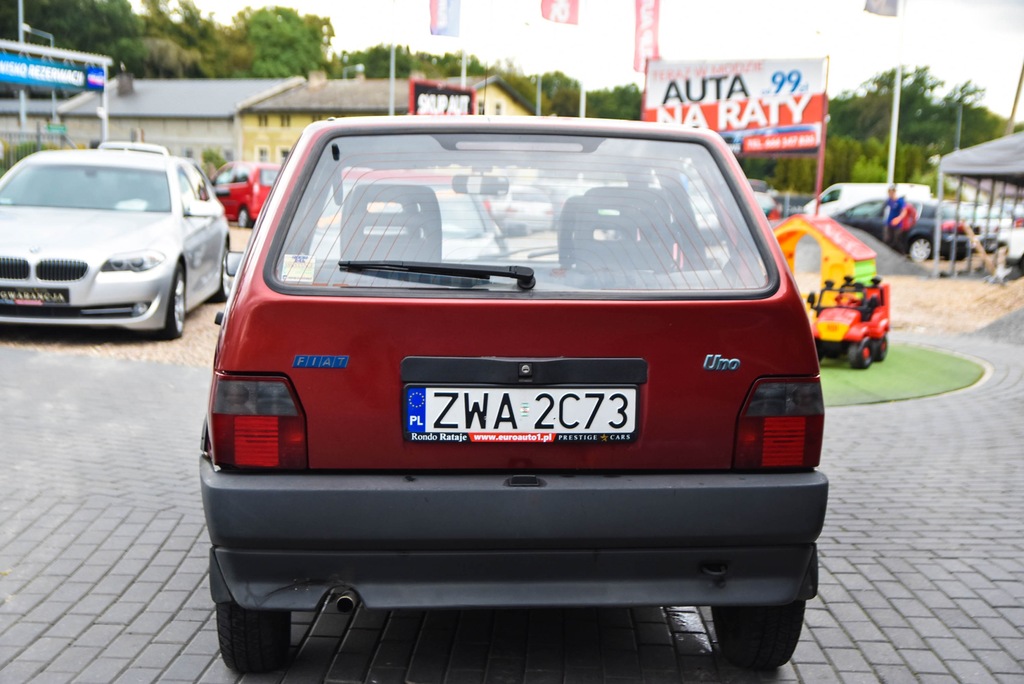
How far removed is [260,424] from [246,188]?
2773 centimetres

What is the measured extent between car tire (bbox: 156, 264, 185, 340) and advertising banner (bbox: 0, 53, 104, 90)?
19454mm

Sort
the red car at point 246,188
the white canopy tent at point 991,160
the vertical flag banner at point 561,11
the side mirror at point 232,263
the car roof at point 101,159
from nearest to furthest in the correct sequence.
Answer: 1. the side mirror at point 232,263
2. the car roof at point 101,159
3. the white canopy tent at point 991,160
4. the vertical flag banner at point 561,11
5. the red car at point 246,188

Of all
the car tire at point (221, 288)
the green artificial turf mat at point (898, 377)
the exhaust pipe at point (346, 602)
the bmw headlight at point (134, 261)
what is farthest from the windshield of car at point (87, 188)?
the exhaust pipe at point (346, 602)

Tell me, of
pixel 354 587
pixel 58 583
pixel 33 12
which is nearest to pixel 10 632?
pixel 58 583

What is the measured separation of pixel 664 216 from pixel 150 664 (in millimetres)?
2130

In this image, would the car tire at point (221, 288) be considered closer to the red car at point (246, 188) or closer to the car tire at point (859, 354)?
the car tire at point (859, 354)

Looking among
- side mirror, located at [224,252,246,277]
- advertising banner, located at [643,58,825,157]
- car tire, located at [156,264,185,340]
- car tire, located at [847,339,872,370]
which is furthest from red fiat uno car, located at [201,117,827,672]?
advertising banner, located at [643,58,825,157]

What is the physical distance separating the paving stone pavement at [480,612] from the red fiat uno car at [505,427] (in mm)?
630

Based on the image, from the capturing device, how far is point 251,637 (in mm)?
3324

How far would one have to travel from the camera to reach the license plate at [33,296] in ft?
31.6

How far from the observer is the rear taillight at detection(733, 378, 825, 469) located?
3070 millimetres

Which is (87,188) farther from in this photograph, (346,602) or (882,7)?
(882,7)

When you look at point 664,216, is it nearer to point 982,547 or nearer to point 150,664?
point 150,664

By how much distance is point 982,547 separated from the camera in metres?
4.98
